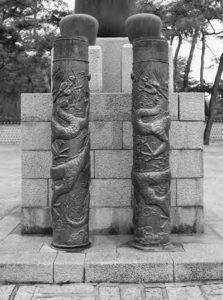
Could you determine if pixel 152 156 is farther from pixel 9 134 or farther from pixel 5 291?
pixel 9 134

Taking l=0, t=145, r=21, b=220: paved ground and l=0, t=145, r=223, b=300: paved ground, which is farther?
l=0, t=145, r=21, b=220: paved ground

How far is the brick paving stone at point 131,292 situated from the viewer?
324 centimetres

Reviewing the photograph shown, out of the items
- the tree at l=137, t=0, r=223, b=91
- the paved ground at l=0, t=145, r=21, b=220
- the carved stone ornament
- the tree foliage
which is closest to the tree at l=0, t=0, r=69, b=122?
the tree foliage

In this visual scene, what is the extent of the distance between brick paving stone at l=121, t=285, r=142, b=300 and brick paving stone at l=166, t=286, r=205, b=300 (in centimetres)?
27

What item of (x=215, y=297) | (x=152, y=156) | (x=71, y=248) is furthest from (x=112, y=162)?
(x=215, y=297)

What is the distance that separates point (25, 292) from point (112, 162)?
1.88 m

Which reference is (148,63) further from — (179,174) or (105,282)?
(105,282)

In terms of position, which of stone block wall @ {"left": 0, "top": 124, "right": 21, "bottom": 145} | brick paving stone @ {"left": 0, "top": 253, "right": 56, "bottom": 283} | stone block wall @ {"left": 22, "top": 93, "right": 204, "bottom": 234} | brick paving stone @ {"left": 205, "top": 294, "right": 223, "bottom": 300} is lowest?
brick paving stone @ {"left": 205, "top": 294, "right": 223, "bottom": 300}

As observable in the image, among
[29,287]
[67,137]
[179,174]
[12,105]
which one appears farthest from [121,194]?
[12,105]

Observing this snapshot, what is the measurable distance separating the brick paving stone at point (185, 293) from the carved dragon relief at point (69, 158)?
1082mm

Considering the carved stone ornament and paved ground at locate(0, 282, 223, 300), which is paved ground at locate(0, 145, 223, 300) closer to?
paved ground at locate(0, 282, 223, 300)

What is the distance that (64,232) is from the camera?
390 cm

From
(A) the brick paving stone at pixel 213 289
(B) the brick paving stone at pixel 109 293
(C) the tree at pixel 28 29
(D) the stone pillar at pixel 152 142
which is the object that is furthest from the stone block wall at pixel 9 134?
(A) the brick paving stone at pixel 213 289

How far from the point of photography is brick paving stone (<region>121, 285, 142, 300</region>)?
324 cm
